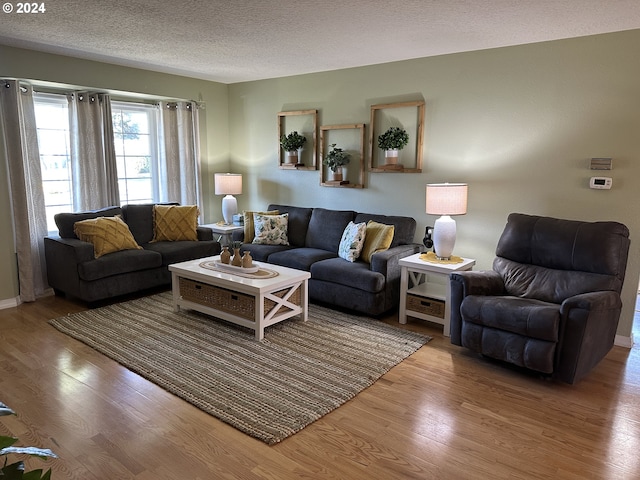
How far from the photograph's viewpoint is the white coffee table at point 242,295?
11.6 ft

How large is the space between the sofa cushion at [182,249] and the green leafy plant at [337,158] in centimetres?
162

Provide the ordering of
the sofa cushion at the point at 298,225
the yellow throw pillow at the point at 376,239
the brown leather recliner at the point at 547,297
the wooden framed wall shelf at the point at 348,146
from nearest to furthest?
the brown leather recliner at the point at 547,297 < the yellow throw pillow at the point at 376,239 < the wooden framed wall shelf at the point at 348,146 < the sofa cushion at the point at 298,225

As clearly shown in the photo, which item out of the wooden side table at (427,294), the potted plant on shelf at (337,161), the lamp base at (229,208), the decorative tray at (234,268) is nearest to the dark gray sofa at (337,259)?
the wooden side table at (427,294)

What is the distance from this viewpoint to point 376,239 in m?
4.32

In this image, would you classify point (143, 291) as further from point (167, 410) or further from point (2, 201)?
point (167, 410)

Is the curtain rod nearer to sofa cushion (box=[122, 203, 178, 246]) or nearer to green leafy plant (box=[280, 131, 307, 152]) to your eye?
sofa cushion (box=[122, 203, 178, 246])

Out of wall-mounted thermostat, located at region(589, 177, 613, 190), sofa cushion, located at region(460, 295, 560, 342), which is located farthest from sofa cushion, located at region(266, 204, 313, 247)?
wall-mounted thermostat, located at region(589, 177, 613, 190)

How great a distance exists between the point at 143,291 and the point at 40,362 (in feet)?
5.63

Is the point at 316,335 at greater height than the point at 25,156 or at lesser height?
lesser

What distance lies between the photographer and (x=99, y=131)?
4.90 metres

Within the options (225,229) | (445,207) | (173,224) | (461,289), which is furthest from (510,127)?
(173,224)

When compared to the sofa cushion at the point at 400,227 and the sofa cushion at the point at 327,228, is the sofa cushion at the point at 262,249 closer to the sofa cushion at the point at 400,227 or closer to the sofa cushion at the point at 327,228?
the sofa cushion at the point at 327,228

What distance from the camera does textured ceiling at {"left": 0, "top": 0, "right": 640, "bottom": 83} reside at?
2955mm

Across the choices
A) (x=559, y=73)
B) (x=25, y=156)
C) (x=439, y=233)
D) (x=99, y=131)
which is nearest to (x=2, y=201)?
(x=25, y=156)
